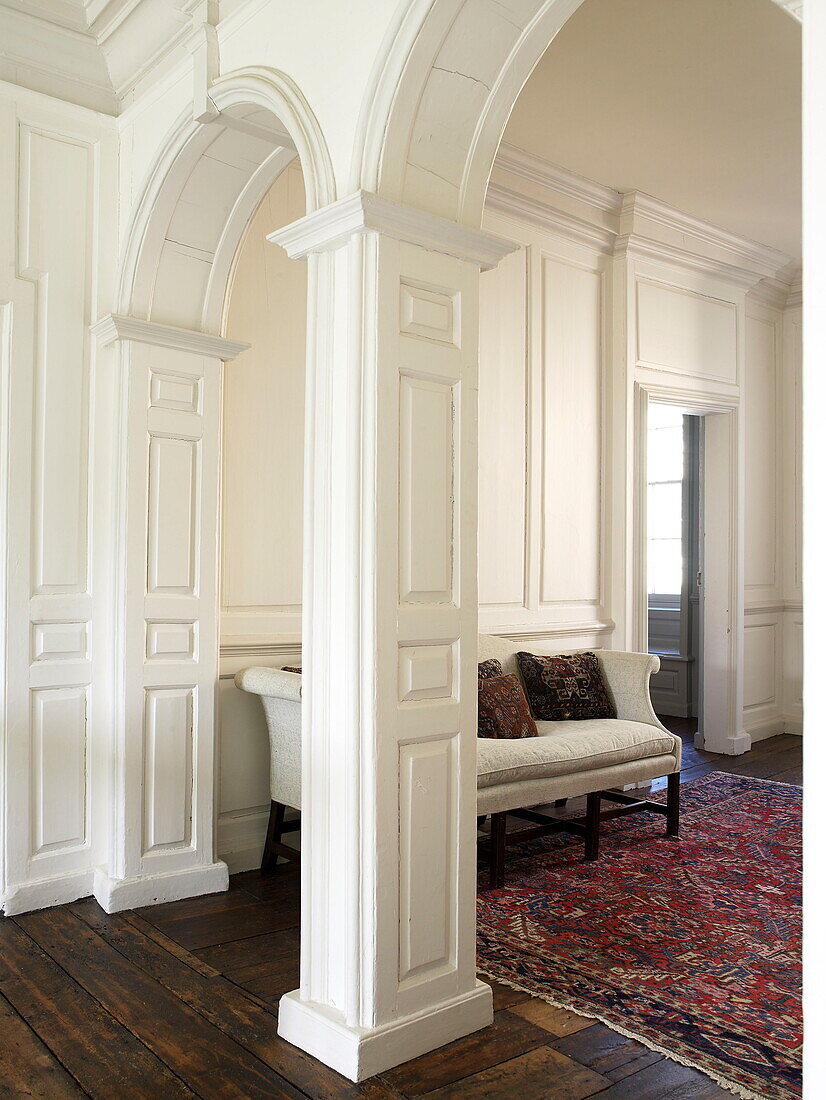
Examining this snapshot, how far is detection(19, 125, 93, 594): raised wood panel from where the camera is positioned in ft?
11.8

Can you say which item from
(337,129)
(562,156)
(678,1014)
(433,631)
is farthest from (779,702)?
(337,129)

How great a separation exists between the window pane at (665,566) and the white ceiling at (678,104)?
2.83 metres

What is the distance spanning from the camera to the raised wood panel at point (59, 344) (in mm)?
3594

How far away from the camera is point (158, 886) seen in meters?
3.64

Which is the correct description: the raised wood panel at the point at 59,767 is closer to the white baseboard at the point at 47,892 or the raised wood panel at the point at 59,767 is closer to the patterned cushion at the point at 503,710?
the white baseboard at the point at 47,892

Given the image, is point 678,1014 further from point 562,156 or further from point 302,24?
point 562,156

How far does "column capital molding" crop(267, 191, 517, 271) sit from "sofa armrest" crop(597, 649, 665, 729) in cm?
265

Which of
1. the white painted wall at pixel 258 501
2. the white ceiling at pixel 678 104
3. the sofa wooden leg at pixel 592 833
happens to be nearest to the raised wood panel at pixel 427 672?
the white painted wall at pixel 258 501

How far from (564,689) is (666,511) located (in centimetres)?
360

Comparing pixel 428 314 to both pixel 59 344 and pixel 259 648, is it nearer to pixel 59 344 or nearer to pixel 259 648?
pixel 59 344

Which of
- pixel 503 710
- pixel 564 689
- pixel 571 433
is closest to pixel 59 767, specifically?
pixel 503 710

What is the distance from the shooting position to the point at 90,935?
3.29 metres

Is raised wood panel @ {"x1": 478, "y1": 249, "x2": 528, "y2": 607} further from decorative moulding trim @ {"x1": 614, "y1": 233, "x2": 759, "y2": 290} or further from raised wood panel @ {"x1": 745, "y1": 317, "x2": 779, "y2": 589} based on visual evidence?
raised wood panel @ {"x1": 745, "y1": 317, "x2": 779, "y2": 589}

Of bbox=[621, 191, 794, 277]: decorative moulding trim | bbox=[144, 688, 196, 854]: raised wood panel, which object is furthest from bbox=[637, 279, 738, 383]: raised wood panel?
bbox=[144, 688, 196, 854]: raised wood panel
